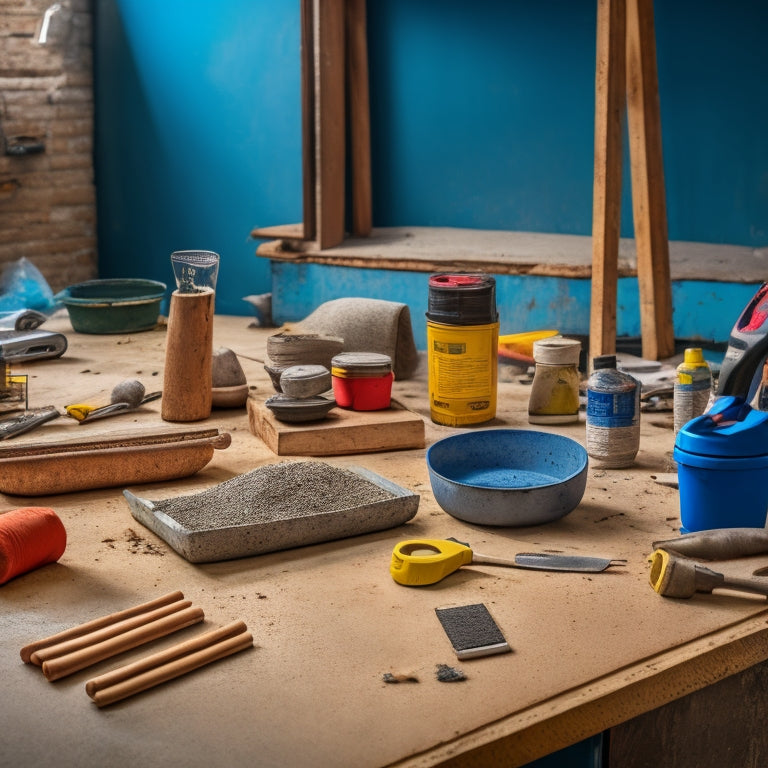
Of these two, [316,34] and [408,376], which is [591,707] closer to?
[408,376]

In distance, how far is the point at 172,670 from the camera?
1043mm

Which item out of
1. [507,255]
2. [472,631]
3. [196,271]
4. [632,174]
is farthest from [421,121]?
[472,631]

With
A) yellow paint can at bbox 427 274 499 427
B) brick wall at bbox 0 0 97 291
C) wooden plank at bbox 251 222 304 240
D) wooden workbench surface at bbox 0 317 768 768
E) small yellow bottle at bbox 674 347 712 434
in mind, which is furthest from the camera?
brick wall at bbox 0 0 97 291

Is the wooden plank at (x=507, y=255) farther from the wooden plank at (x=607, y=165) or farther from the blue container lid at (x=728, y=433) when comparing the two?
the blue container lid at (x=728, y=433)

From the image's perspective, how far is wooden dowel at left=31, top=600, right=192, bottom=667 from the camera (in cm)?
107

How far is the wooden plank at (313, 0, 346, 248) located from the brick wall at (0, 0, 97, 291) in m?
1.24

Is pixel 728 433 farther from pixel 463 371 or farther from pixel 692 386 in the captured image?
pixel 463 371

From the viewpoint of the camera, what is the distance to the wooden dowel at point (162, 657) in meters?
1.01

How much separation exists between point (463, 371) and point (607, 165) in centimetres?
67

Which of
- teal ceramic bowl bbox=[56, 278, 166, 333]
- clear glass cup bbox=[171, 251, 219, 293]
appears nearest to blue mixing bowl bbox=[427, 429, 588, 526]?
clear glass cup bbox=[171, 251, 219, 293]

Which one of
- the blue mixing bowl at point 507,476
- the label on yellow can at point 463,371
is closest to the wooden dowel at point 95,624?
the blue mixing bowl at point 507,476

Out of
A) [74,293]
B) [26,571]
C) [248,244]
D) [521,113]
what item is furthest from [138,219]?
[26,571]

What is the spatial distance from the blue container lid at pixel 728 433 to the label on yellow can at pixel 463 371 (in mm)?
619

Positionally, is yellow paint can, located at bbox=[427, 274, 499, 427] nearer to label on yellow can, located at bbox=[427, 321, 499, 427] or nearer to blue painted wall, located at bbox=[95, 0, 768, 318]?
label on yellow can, located at bbox=[427, 321, 499, 427]
